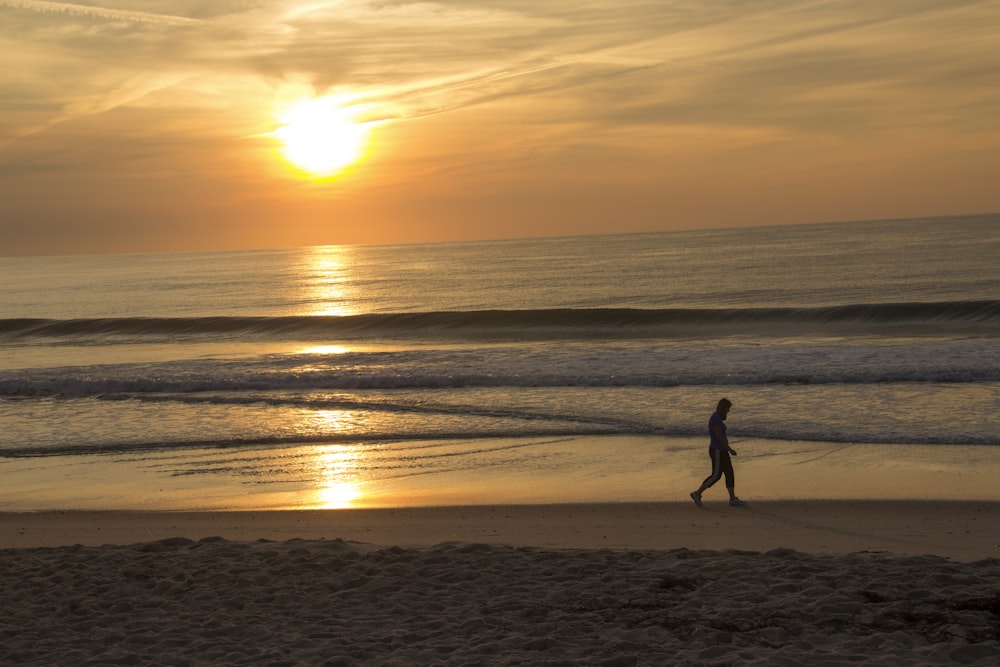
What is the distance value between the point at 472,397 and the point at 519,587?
12962mm

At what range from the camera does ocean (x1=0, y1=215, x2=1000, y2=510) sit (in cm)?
1312

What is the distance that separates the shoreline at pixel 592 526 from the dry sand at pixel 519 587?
0.13ft

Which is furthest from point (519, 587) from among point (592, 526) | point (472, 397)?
point (472, 397)

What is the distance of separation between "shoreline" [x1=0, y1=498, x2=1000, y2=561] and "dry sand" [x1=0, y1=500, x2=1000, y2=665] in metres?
0.04

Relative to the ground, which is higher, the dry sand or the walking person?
the walking person

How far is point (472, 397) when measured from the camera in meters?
20.8

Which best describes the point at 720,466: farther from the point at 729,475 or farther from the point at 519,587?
the point at 519,587

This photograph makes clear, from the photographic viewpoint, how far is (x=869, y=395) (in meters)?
18.8

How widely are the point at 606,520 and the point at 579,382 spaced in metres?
12.0

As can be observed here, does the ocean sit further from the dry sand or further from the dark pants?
the dry sand

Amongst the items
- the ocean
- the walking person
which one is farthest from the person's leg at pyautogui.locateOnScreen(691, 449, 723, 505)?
the ocean

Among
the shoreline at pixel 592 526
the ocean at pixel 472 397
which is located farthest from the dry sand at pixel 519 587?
the ocean at pixel 472 397

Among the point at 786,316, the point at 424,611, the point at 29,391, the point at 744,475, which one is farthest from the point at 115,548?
the point at 786,316

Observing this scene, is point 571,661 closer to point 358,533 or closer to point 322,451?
point 358,533
